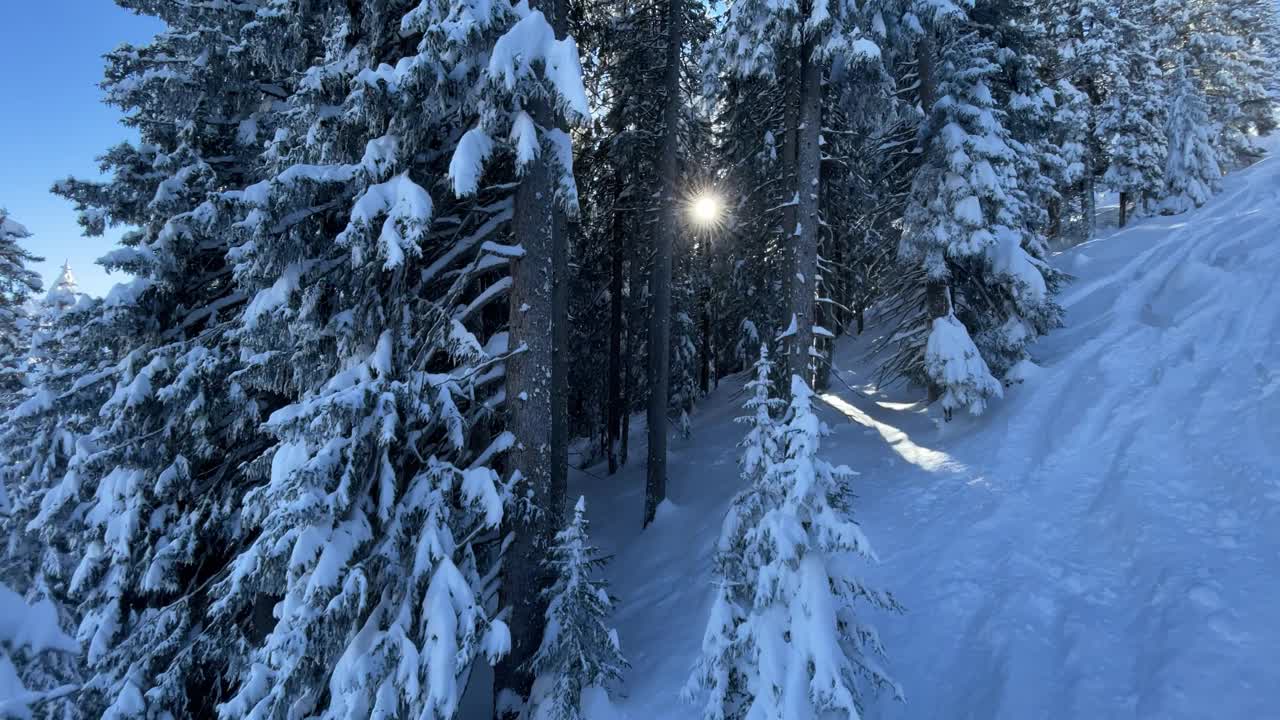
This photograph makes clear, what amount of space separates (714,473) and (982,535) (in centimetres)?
760

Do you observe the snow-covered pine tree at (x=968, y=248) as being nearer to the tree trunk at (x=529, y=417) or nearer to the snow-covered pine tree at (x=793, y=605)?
the snow-covered pine tree at (x=793, y=605)

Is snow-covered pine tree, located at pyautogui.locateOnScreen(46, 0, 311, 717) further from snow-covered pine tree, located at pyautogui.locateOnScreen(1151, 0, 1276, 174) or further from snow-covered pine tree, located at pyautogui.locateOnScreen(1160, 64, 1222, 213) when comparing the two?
snow-covered pine tree, located at pyautogui.locateOnScreen(1151, 0, 1276, 174)

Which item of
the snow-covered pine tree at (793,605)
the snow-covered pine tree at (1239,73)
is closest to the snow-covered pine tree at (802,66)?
the snow-covered pine tree at (793,605)

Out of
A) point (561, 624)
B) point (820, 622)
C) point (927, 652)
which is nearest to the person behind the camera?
point (820, 622)

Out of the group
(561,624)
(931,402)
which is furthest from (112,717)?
(931,402)

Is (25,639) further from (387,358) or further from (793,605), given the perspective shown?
(793,605)

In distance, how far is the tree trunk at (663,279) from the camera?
1309 centimetres

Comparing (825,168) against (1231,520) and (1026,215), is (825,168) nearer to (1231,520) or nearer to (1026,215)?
(1026,215)

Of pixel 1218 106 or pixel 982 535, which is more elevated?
pixel 1218 106

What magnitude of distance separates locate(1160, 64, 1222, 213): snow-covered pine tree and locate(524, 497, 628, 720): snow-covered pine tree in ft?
109

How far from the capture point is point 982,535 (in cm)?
830

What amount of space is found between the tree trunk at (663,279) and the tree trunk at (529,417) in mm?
5994

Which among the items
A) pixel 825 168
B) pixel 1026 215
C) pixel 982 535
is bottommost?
pixel 982 535

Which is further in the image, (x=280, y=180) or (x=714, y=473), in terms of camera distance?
(x=714, y=473)
